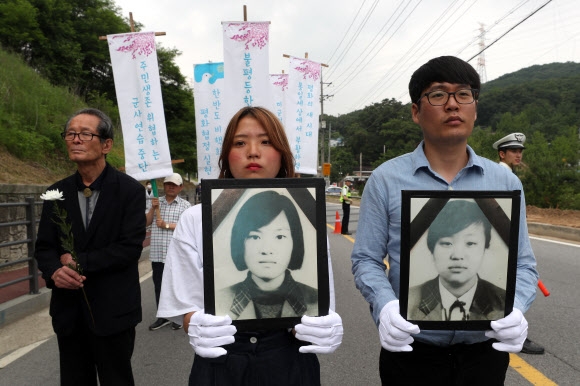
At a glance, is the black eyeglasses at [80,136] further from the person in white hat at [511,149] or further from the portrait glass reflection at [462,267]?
the person in white hat at [511,149]

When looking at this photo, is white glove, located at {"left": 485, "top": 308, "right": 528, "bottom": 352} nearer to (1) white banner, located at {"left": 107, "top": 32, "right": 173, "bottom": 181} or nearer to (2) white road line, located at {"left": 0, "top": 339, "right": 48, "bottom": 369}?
(2) white road line, located at {"left": 0, "top": 339, "right": 48, "bottom": 369}

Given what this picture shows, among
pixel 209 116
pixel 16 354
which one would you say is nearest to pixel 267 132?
pixel 16 354

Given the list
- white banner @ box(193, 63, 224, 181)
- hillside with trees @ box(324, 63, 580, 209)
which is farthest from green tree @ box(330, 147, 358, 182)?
white banner @ box(193, 63, 224, 181)

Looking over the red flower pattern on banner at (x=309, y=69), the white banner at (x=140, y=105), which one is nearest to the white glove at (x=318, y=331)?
the white banner at (x=140, y=105)

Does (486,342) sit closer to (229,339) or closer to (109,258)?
(229,339)

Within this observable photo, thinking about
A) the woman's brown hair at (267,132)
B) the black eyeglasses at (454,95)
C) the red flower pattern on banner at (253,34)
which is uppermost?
the red flower pattern on banner at (253,34)

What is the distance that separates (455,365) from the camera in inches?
69.2

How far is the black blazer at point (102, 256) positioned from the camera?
2412 millimetres

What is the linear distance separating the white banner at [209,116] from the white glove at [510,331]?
16.5 feet

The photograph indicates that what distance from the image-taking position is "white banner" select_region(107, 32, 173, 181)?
5625 millimetres

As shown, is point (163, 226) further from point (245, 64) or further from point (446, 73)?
point (446, 73)

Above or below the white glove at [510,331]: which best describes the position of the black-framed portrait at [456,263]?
above

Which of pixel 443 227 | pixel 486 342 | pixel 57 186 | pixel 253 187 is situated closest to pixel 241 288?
pixel 253 187

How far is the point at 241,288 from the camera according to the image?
1.50 meters
